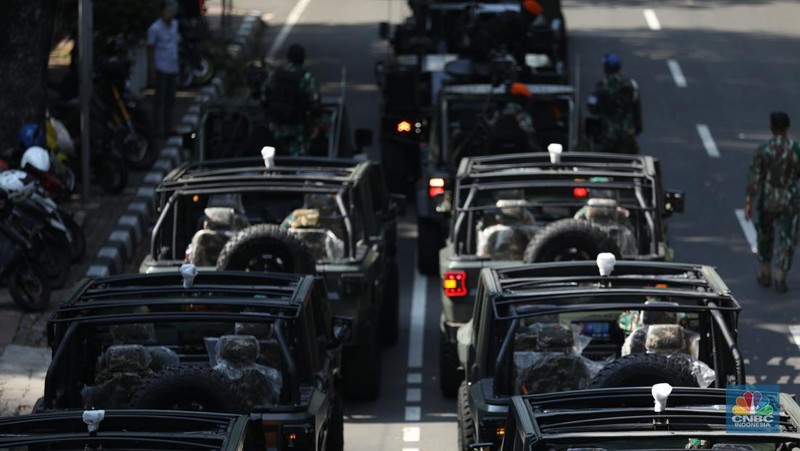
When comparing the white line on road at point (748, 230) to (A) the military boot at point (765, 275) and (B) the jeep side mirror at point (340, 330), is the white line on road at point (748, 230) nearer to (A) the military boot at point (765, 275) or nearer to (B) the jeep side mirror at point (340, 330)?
(A) the military boot at point (765, 275)

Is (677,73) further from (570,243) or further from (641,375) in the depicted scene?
(641,375)

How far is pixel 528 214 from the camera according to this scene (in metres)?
13.4

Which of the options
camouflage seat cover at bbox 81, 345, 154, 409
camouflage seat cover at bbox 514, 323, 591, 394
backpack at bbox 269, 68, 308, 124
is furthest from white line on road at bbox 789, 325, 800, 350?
camouflage seat cover at bbox 81, 345, 154, 409

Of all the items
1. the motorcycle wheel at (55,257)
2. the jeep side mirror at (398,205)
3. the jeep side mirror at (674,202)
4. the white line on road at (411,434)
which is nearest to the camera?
the white line on road at (411,434)

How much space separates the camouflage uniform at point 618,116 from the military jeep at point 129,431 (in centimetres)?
1088

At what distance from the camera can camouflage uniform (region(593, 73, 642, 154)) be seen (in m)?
18.0

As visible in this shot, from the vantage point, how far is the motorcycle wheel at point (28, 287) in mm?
14484

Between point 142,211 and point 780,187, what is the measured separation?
6.41 m

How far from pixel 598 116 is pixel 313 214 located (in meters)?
5.53

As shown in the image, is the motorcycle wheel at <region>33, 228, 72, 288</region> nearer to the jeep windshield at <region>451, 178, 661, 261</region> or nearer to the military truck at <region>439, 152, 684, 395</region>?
the military truck at <region>439, 152, 684, 395</region>

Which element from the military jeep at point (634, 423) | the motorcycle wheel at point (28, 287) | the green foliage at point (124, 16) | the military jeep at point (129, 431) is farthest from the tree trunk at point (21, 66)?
the military jeep at point (634, 423)

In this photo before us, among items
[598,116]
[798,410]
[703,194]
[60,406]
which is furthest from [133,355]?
[703,194]

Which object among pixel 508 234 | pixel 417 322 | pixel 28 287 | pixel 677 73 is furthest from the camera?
pixel 677 73

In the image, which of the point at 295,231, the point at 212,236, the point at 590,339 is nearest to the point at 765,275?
the point at 295,231
